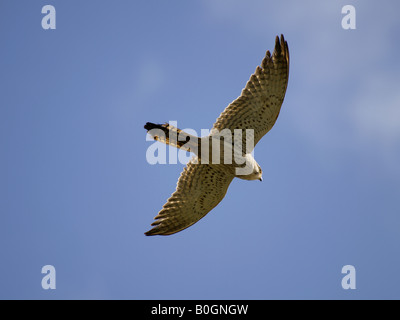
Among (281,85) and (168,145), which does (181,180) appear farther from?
(281,85)

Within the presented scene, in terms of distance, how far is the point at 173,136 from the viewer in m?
8.48

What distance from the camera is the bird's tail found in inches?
329

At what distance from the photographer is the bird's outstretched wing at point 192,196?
8.97 m

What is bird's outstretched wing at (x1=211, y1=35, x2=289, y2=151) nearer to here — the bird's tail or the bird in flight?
the bird in flight

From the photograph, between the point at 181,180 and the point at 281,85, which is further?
the point at 181,180

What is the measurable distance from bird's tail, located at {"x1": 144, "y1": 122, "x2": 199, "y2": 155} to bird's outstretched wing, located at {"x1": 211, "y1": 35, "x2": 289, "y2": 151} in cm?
44

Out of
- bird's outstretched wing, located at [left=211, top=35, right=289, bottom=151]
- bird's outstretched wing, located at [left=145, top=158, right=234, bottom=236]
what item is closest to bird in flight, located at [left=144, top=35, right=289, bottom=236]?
bird's outstretched wing, located at [left=211, top=35, right=289, bottom=151]

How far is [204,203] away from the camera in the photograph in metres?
9.16

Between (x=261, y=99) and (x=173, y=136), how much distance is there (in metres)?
1.69

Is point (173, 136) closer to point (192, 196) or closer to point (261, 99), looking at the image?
point (192, 196)
